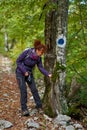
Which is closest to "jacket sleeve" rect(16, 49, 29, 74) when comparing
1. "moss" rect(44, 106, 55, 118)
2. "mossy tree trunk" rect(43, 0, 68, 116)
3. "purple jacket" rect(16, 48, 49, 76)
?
"purple jacket" rect(16, 48, 49, 76)

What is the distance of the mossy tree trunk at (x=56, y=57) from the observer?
24.3 feet

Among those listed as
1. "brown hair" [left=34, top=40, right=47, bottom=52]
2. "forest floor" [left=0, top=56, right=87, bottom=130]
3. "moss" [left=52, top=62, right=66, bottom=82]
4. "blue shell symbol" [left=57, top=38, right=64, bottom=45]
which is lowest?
"forest floor" [left=0, top=56, right=87, bottom=130]

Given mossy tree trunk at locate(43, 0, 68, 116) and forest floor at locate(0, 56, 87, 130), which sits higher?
mossy tree trunk at locate(43, 0, 68, 116)

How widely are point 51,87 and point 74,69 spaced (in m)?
1.78

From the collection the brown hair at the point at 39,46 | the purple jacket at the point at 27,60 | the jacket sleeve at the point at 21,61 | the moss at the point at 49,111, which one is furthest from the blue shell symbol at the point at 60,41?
the moss at the point at 49,111

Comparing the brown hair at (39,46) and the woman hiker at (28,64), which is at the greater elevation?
the brown hair at (39,46)

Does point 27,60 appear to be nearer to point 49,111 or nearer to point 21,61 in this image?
point 21,61

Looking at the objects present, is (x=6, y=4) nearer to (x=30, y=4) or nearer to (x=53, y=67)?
(x=30, y=4)

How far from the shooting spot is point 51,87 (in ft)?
25.3

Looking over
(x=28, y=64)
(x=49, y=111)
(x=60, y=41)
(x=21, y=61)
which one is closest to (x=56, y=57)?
(x=60, y=41)

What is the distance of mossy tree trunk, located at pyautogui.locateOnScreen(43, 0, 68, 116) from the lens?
24.3 feet

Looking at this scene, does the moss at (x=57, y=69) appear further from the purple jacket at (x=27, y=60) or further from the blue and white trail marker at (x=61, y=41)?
the blue and white trail marker at (x=61, y=41)

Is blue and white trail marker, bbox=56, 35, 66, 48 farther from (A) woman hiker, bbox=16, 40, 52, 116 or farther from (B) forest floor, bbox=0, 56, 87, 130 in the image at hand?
(B) forest floor, bbox=0, 56, 87, 130

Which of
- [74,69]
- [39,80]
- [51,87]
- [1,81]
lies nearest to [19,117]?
[51,87]
